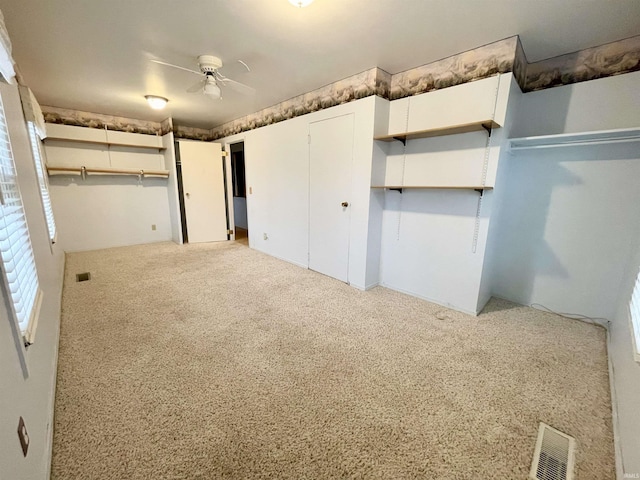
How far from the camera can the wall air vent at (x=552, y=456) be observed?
114cm

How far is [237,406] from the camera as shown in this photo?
1.46 metres

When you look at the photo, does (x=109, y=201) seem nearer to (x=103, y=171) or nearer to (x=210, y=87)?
(x=103, y=171)

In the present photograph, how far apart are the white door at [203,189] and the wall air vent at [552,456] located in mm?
5385

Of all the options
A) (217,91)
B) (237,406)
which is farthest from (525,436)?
(217,91)

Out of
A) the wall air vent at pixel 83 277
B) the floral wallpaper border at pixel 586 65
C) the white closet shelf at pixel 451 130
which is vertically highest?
the floral wallpaper border at pixel 586 65

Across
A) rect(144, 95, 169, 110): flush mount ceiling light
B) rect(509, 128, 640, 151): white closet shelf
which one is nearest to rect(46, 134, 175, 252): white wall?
rect(144, 95, 169, 110): flush mount ceiling light

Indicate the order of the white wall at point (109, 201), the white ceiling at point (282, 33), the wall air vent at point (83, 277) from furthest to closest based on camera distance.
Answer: the white wall at point (109, 201), the wall air vent at point (83, 277), the white ceiling at point (282, 33)

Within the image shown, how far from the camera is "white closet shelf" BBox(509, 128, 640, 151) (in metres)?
1.94

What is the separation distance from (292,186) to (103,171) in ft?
11.2

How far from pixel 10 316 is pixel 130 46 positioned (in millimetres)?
2399

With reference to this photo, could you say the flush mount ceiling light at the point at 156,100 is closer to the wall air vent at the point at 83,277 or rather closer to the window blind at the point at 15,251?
the window blind at the point at 15,251

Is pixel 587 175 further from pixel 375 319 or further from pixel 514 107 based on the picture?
pixel 375 319

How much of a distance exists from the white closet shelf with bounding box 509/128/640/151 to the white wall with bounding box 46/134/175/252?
5.31m

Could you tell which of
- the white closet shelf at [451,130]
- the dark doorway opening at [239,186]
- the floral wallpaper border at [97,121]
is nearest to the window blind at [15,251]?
the white closet shelf at [451,130]
